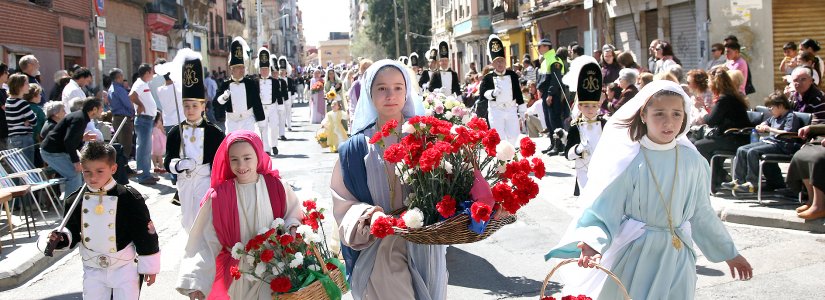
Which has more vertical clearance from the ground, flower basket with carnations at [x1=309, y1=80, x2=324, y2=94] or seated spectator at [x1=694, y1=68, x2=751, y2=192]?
flower basket with carnations at [x1=309, y1=80, x2=324, y2=94]

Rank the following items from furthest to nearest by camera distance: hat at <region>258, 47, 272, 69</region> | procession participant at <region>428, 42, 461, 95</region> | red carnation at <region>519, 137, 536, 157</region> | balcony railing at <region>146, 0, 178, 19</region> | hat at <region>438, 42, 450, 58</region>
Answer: balcony railing at <region>146, 0, 178, 19</region> → hat at <region>258, 47, 272, 69</region> → hat at <region>438, 42, 450, 58</region> → procession participant at <region>428, 42, 461, 95</region> → red carnation at <region>519, 137, 536, 157</region>

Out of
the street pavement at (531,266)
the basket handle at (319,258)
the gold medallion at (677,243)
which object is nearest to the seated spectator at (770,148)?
the street pavement at (531,266)

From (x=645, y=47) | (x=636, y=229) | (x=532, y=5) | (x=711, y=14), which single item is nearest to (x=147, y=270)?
(x=636, y=229)

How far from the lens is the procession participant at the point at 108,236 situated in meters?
5.32

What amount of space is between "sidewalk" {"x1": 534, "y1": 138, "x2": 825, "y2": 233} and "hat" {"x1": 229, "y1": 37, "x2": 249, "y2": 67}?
5012 millimetres

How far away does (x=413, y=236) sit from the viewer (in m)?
3.99

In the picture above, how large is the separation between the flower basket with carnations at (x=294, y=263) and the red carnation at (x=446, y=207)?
1038 millimetres

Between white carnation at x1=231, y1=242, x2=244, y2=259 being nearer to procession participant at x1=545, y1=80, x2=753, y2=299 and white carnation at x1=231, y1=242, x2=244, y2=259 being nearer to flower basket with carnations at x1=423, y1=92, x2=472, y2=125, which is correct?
procession participant at x1=545, y1=80, x2=753, y2=299

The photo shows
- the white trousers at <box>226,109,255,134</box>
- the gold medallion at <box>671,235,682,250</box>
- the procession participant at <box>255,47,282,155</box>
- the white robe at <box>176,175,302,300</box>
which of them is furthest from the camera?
the procession participant at <box>255,47,282,155</box>

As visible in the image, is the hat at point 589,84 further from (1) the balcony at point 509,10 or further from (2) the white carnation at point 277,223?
(1) the balcony at point 509,10

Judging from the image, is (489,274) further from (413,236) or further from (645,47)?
(645,47)

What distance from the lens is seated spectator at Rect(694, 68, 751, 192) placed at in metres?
11.1

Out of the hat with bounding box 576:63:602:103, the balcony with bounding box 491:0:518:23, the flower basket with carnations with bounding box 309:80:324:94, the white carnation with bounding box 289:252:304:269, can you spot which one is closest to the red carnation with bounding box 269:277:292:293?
the white carnation with bounding box 289:252:304:269

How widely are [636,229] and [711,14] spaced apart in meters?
18.0
